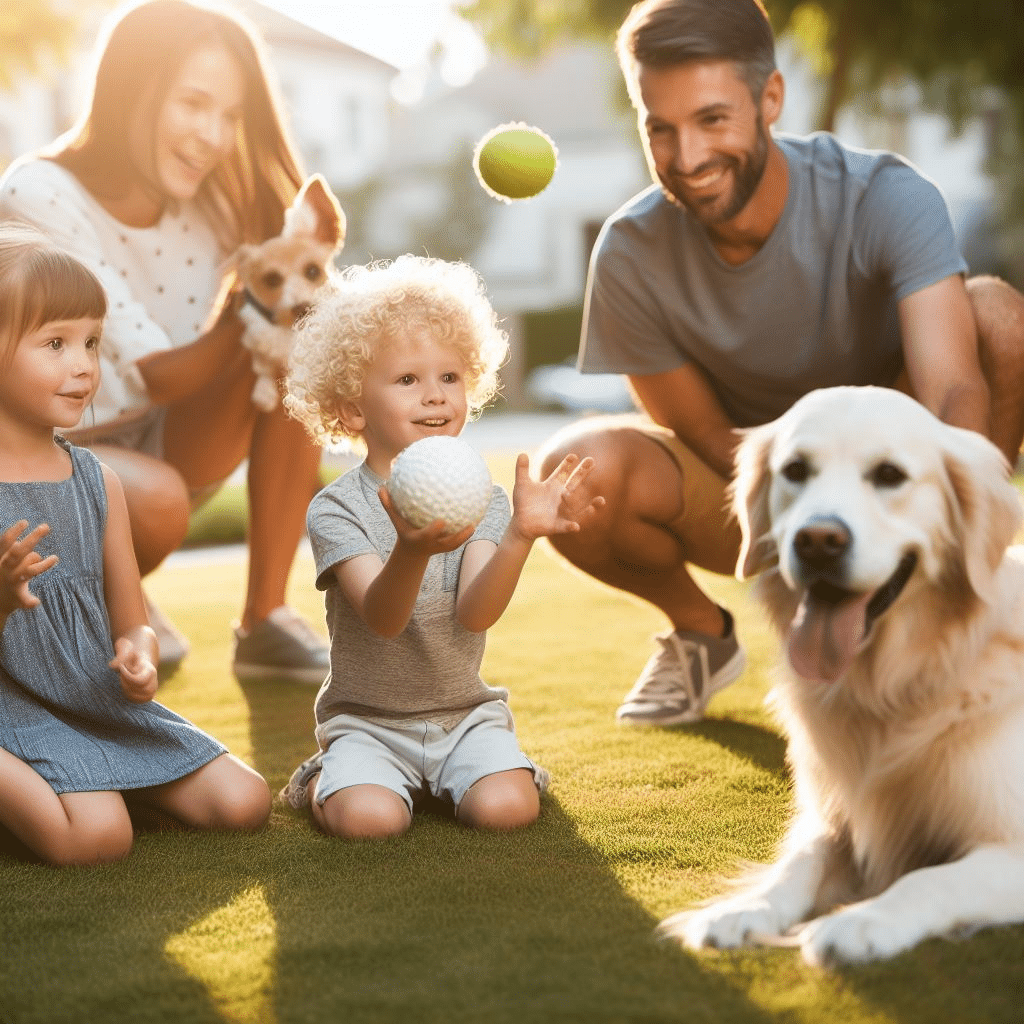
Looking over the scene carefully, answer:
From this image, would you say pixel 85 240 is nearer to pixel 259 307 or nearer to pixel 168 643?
pixel 259 307

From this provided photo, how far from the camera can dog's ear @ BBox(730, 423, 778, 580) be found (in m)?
2.56

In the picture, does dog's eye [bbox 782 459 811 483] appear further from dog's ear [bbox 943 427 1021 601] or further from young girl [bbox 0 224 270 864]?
young girl [bbox 0 224 270 864]

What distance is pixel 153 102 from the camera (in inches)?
Answer: 166

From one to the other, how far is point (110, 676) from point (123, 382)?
156cm

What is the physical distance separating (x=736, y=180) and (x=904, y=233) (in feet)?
1.50

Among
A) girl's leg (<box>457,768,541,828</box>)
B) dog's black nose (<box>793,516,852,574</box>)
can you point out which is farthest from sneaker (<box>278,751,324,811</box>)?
dog's black nose (<box>793,516,852,574</box>)

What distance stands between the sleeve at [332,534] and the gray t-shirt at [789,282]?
1256 millimetres

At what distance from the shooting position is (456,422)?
3082mm

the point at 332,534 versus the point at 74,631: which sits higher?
the point at 332,534

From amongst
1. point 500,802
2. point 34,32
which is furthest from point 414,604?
point 34,32

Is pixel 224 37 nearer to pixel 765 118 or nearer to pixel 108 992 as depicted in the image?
pixel 765 118

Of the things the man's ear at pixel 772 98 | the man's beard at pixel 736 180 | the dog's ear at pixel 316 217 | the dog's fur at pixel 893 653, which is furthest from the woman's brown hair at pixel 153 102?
the dog's fur at pixel 893 653

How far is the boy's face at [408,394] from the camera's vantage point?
3008 millimetres

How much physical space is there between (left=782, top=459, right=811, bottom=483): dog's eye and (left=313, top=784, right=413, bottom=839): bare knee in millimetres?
1102
